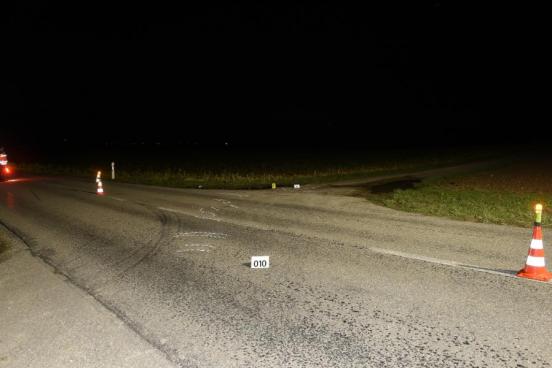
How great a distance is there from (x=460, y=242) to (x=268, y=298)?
184 inches

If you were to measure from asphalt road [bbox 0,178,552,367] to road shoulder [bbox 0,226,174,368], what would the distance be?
7.4 inches

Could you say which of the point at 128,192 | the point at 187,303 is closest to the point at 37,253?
the point at 187,303

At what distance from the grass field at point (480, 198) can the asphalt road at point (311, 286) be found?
1.54 metres

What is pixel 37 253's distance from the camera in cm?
885

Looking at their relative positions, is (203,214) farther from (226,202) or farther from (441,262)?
(441,262)

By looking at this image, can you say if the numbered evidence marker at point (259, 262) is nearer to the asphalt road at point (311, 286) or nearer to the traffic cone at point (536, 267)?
the asphalt road at point (311, 286)

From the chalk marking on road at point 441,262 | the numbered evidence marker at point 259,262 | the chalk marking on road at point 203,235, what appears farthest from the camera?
the chalk marking on road at point 203,235

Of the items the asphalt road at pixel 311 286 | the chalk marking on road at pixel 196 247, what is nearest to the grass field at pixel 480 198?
the asphalt road at pixel 311 286

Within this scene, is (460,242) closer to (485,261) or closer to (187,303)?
(485,261)

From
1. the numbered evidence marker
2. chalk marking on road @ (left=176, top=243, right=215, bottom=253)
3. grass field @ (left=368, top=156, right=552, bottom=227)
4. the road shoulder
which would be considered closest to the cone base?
the numbered evidence marker

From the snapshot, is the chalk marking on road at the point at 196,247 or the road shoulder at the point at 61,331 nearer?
the road shoulder at the point at 61,331

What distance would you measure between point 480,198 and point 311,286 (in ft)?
36.8

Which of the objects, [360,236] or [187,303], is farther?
[360,236]

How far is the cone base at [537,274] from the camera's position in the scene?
6307 millimetres
